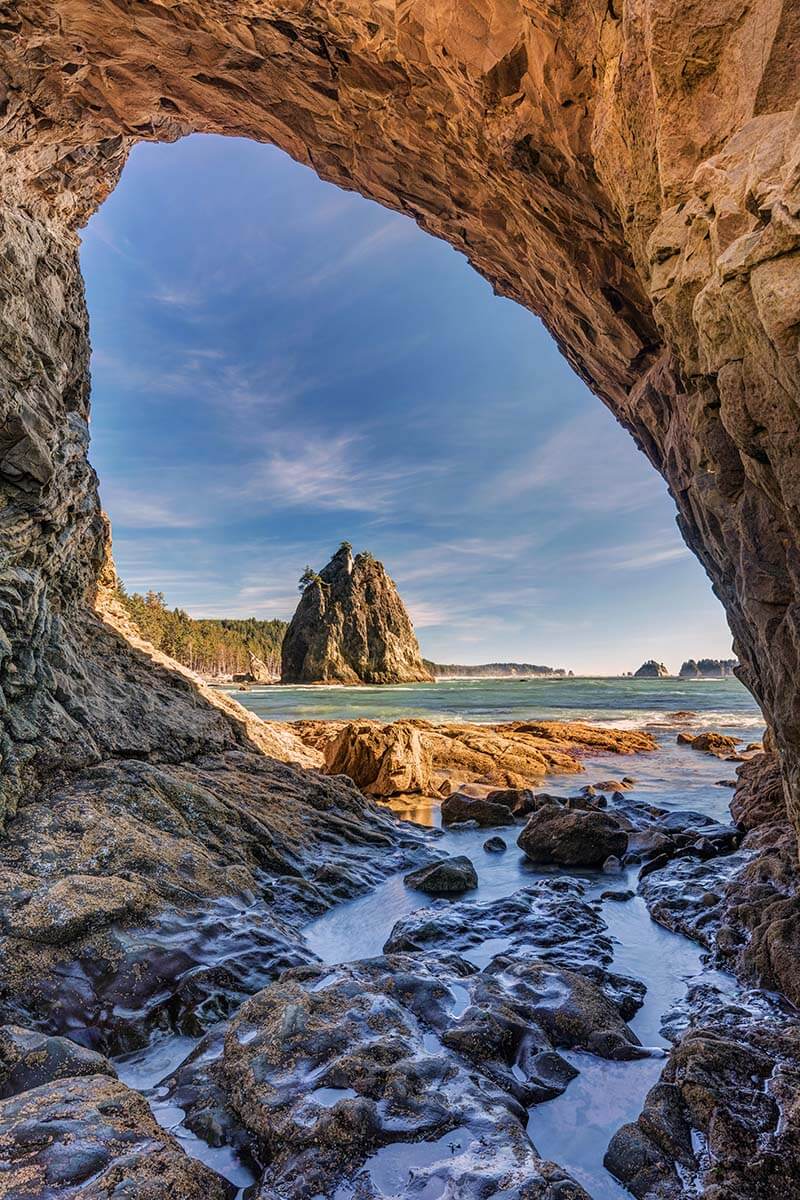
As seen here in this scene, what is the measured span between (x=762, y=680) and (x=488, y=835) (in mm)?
7616

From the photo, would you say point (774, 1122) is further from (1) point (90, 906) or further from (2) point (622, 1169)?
(1) point (90, 906)

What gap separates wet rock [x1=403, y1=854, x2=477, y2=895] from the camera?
8.59m

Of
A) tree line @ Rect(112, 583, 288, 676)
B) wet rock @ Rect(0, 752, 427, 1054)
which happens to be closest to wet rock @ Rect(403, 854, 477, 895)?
wet rock @ Rect(0, 752, 427, 1054)

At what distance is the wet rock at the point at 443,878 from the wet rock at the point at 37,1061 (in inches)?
210

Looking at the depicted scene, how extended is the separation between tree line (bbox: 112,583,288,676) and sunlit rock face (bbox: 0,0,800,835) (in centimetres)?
4768

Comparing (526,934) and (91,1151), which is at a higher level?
(91,1151)

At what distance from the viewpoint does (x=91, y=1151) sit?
289 centimetres

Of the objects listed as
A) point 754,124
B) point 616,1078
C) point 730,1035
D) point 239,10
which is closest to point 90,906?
point 616,1078

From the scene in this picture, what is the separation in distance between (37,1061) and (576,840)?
27.0 ft

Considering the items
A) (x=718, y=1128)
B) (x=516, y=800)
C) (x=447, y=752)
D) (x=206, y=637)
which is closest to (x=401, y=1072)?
(x=718, y=1128)

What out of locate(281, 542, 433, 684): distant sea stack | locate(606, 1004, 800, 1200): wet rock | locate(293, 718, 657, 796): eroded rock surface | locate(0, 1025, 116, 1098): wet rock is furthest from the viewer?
locate(281, 542, 433, 684): distant sea stack

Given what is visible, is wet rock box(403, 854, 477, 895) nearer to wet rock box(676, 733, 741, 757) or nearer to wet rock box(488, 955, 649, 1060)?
wet rock box(488, 955, 649, 1060)

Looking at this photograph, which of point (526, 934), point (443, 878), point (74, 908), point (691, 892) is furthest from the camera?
point (443, 878)

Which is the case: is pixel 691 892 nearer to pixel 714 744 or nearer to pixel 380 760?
pixel 380 760
